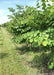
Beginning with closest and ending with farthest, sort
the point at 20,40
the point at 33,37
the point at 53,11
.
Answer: the point at 53,11 < the point at 33,37 < the point at 20,40

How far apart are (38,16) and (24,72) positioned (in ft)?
10.9

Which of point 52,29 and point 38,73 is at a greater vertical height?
point 52,29

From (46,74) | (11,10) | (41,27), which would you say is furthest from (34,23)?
(11,10)

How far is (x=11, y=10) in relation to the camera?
319 inches

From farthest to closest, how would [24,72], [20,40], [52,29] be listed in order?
1. [20,40]
2. [24,72]
3. [52,29]

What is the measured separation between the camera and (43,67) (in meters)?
5.49

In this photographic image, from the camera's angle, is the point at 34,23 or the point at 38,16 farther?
the point at 34,23

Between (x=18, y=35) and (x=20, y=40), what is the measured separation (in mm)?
468

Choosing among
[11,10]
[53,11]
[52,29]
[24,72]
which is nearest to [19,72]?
[24,72]

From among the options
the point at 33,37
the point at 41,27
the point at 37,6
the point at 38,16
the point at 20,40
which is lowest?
the point at 20,40

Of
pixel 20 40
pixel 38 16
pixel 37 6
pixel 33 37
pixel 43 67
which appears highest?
pixel 37 6

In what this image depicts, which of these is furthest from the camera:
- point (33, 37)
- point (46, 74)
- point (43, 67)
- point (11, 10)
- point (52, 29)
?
point (11, 10)

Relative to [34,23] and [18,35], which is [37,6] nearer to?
[34,23]

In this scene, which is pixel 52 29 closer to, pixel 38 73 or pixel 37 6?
pixel 37 6
